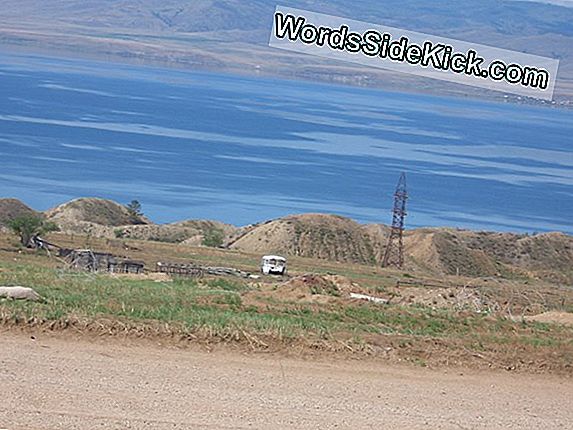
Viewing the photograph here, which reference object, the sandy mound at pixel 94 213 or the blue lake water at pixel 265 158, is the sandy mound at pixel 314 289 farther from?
the blue lake water at pixel 265 158

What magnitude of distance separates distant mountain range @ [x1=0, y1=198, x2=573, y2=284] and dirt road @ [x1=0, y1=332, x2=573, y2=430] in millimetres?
37281

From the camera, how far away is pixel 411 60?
38.6 meters

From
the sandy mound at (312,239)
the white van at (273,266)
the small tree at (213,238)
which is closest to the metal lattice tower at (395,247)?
the sandy mound at (312,239)

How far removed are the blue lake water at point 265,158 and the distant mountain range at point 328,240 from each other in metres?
17.2

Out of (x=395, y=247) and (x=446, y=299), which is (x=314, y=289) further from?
(x=395, y=247)

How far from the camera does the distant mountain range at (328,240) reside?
158 ft

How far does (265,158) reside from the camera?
4291 inches

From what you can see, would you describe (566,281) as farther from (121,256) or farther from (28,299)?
(28,299)

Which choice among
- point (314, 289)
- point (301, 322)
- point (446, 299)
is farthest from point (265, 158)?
point (301, 322)

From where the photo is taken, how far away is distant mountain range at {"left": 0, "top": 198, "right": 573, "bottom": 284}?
158ft

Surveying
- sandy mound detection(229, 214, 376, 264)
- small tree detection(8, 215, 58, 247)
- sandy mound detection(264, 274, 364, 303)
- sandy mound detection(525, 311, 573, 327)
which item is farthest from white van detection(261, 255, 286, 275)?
sandy mound detection(525, 311, 573, 327)

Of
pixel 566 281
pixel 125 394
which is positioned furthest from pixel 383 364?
pixel 566 281

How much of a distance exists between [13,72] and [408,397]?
190978 millimetres

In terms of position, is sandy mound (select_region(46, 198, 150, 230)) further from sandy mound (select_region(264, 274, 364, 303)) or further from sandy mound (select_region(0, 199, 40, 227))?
sandy mound (select_region(264, 274, 364, 303))
